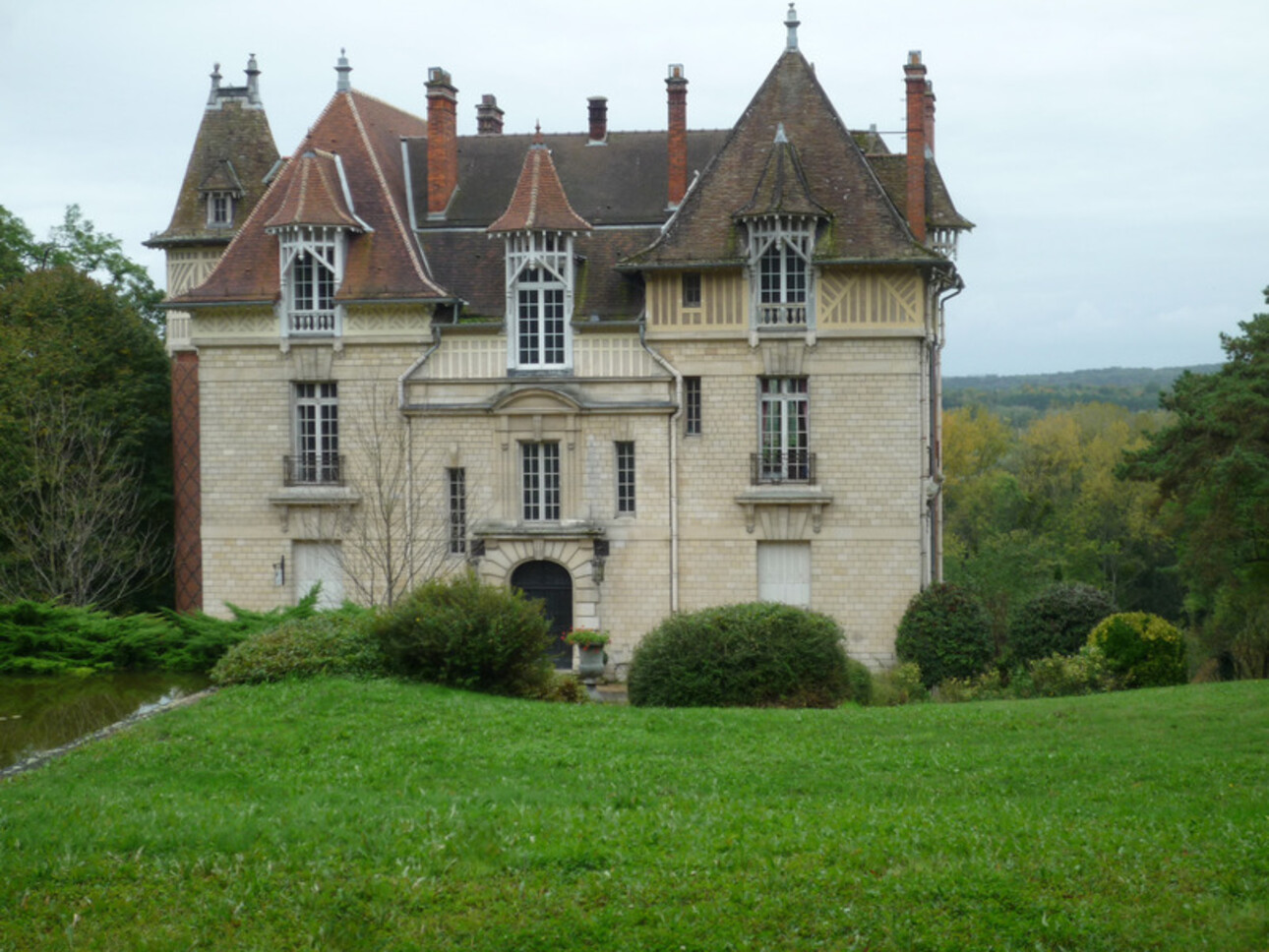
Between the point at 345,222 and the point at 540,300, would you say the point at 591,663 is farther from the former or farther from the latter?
the point at 345,222

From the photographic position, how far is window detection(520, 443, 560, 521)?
28828 millimetres

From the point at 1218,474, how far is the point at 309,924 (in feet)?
81.0

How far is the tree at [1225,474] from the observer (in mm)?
29844

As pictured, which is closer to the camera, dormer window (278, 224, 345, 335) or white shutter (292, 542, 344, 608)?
dormer window (278, 224, 345, 335)

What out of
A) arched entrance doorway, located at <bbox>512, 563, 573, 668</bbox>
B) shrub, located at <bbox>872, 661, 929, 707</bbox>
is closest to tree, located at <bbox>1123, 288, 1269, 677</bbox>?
shrub, located at <bbox>872, 661, 929, 707</bbox>

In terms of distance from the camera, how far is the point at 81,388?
32375mm

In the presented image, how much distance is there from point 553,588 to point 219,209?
456 inches

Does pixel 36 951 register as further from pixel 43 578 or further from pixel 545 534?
pixel 43 578

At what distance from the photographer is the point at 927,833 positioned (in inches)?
419

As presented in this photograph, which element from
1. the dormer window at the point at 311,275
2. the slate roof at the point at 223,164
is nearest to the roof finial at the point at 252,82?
the slate roof at the point at 223,164

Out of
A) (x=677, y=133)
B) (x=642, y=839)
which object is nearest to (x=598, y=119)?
(x=677, y=133)

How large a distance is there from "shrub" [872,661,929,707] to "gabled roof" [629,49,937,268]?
7.55 m

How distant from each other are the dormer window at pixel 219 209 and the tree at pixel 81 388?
363 centimetres

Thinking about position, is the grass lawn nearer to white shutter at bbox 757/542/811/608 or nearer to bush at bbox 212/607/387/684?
bush at bbox 212/607/387/684
